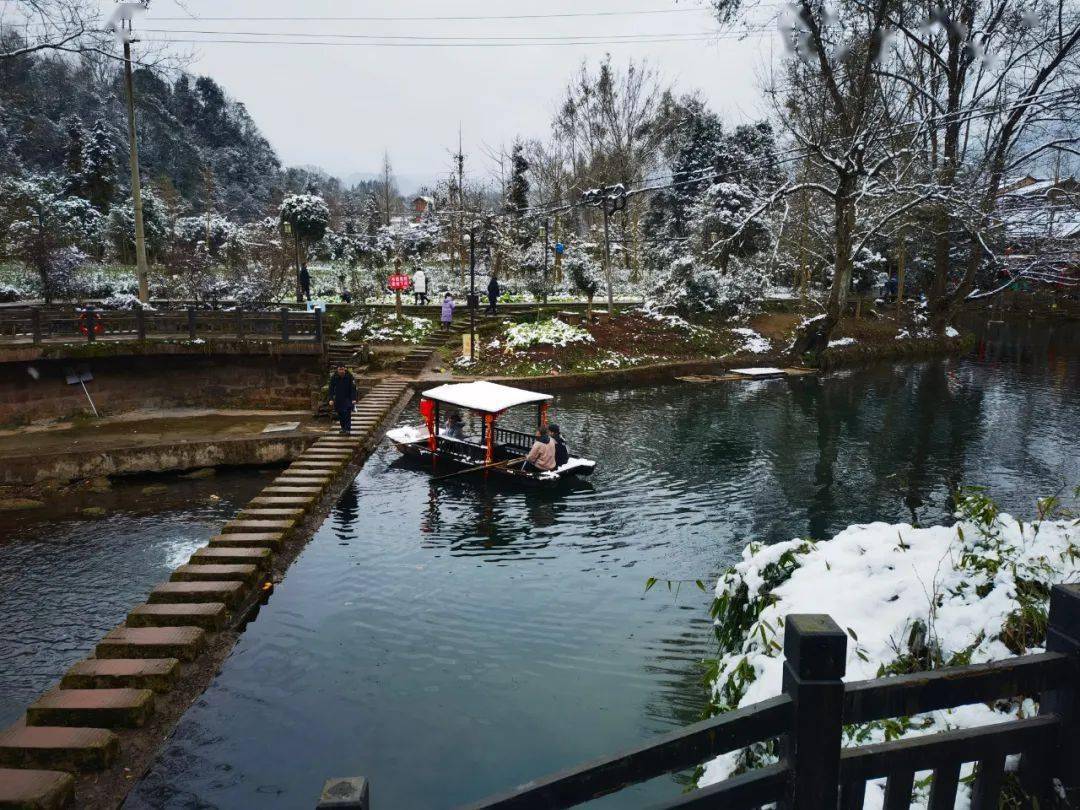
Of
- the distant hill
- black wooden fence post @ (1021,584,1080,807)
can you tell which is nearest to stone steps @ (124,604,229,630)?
black wooden fence post @ (1021,584,1080,807)

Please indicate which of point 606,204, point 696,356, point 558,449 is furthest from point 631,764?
point 606,204

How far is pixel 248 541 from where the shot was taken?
10.8 m

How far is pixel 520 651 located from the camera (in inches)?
346

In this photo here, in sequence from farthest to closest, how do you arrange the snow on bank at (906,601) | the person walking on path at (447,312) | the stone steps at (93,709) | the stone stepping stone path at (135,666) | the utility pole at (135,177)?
1. the person walking on path at (447,312)
2. the utility pole at (135,177)
3. the stone steps at (93,709)
4. the stone stepping stone path at (135,666)
5. the snow on bank at (906,601)

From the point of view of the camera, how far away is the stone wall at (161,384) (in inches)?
733

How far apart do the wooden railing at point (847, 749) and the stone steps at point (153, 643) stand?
6404mm

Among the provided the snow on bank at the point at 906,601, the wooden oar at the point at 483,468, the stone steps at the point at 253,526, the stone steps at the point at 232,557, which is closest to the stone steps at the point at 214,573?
the stone steps at the point at 232,557

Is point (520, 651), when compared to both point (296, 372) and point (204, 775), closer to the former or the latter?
point (204, 775)

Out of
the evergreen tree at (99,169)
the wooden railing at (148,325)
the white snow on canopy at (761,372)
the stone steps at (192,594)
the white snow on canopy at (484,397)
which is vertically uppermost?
the evergreen tree at (99,169)

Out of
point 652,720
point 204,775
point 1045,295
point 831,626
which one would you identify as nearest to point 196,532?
point 204,775

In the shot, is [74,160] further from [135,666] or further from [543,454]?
[135,666]

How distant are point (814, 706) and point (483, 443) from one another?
1388cm

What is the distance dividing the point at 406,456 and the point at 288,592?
23.4 feet

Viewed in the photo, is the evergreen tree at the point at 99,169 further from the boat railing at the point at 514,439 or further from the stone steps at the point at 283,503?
the stone steps at the point at 283,503
